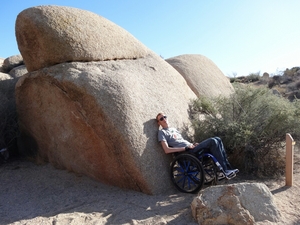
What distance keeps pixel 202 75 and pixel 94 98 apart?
14.3ft

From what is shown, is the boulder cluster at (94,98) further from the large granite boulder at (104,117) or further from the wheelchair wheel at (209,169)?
the wheelchair wheel at (209,169)

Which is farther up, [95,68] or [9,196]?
[95,68]

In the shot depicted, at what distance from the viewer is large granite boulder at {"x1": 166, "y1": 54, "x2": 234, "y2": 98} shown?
7.73m

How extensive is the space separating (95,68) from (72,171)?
1789 mm

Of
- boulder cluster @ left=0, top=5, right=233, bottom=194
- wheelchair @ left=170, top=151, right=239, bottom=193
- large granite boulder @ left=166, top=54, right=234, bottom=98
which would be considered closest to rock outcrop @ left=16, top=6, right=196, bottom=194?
boulder cluster @ left=0, top=5, right=233, bottom=194

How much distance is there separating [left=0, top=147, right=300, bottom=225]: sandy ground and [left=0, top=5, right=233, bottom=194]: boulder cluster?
21 centimetres

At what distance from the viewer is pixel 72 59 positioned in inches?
203

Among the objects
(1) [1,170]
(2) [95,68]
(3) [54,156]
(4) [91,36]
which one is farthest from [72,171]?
(4) [91,36]

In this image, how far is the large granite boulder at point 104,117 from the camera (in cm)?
445

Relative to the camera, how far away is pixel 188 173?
438 centimetres

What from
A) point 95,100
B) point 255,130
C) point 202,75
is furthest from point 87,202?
point 202,75

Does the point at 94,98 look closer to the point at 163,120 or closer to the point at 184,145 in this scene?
the point at 163,120

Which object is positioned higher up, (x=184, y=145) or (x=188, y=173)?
(x=184, y=145)

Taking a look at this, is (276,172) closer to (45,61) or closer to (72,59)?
(72,59)
